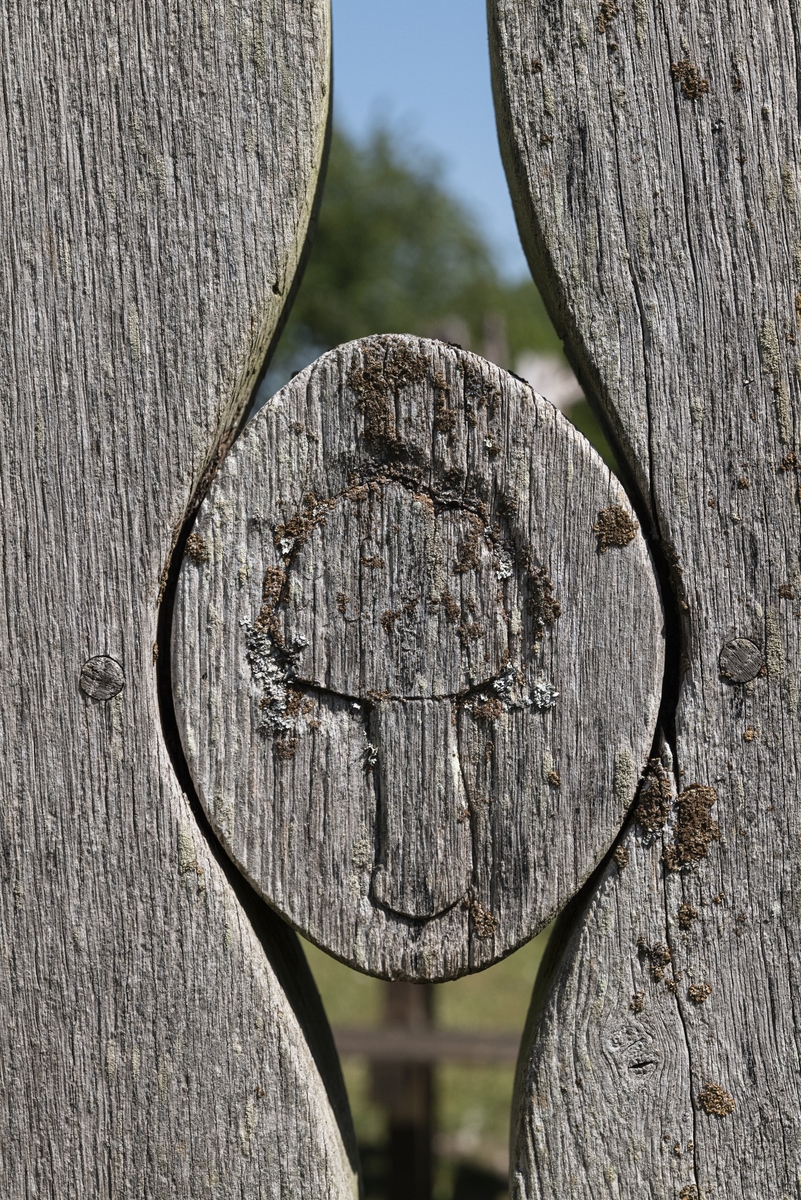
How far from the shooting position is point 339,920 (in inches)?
39.9

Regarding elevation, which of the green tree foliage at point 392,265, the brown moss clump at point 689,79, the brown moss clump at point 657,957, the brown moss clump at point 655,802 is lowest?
the brown moss clump at point 657,957

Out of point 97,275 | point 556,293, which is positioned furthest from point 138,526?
point 556,293

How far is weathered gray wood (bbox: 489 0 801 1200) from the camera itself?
1.02 m

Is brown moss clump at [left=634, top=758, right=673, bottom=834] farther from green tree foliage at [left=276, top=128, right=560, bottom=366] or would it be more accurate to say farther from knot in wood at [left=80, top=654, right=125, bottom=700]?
green tree foliage at [left=276, top=128, right=560, bottom=366]

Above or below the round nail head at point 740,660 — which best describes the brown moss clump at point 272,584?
above

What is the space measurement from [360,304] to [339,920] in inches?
872

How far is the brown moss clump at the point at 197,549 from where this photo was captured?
1018mm

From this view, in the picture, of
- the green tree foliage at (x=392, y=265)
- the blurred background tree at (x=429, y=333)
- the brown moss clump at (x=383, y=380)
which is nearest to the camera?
the brown moss clump at (x=383, y=380)

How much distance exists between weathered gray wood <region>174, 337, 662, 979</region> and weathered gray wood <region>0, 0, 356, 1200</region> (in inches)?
3.4

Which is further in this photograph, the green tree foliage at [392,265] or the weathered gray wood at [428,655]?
the green tree foliage at [392,265]

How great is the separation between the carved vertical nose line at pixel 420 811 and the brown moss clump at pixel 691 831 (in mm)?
223

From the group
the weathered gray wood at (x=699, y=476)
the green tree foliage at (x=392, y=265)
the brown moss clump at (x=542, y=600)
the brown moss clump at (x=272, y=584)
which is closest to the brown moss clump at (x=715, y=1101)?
the weathered gray wood at (x=699, y=476)

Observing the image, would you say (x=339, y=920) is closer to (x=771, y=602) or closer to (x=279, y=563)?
(x=279, y=563)

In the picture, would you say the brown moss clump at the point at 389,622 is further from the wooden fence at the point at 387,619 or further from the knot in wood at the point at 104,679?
the knot in wood at the point at 104,679
